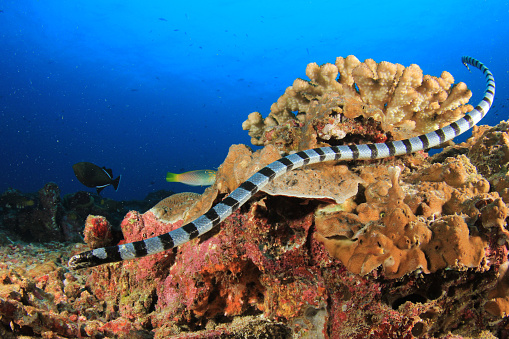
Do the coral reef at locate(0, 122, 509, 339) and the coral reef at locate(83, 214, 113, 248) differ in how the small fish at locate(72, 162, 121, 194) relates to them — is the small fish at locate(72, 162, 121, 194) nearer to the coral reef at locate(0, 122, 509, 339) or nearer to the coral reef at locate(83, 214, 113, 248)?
the coral reef at locate(83, 214, 113, 248)

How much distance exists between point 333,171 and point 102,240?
2.97 meters

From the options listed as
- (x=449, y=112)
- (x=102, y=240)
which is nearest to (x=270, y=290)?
(x=102, y=240)

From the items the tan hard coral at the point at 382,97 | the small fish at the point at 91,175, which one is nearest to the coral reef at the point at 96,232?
the small fish at the point at 91,175

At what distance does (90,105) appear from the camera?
70.9m

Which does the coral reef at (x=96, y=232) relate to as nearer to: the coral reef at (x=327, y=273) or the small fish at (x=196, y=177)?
the coral reef at (x=327, y=273)

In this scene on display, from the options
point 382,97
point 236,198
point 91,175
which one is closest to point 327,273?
point 236,198

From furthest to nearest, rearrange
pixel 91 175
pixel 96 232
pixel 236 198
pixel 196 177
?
1. pixel 196 177
2. pixel 91 175
3. pixel 96 232
4. pixel 236 198

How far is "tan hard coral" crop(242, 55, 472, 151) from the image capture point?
3225mm

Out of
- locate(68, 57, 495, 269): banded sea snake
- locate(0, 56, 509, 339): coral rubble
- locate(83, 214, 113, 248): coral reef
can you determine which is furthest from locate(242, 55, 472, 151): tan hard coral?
locate(83, 214, 113, 248): coral reef

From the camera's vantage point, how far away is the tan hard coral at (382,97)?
322 cm

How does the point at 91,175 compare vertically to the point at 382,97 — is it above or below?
below

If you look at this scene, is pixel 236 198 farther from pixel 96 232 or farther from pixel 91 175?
pixel 91 175

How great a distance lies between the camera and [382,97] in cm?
352

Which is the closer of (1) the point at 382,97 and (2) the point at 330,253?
(2) the point at 330,253
